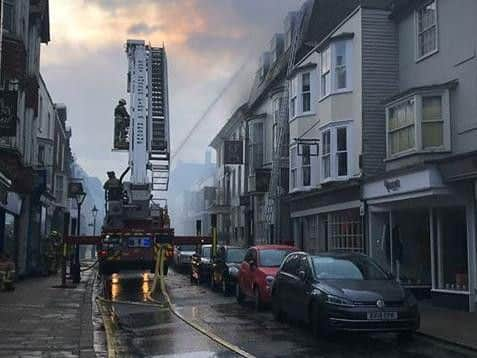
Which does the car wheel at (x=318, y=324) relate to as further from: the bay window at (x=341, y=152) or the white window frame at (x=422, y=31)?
the bay window at (x=341, y=152)

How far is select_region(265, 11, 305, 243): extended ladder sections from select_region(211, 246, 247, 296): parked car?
6243 millimetres

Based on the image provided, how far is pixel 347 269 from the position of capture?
12.9 m

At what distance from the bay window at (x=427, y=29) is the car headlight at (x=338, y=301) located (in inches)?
385

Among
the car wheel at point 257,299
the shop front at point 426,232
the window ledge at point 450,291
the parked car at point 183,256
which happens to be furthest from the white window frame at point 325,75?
the parked car at point 183,256

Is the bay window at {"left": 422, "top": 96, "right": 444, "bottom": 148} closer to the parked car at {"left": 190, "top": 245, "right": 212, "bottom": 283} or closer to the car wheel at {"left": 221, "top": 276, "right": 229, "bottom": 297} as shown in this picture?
the car wheel at {"left": 221, "top": 276, "right": 229, "bottom": 297}

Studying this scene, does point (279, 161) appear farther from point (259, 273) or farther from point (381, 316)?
point (381, 316)

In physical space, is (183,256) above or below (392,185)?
below

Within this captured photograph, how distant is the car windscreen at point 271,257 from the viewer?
17.3m

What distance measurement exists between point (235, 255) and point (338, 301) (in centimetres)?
1080

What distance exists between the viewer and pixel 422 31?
19766 millimetres

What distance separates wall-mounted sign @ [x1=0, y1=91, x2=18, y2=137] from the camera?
57.5 ft

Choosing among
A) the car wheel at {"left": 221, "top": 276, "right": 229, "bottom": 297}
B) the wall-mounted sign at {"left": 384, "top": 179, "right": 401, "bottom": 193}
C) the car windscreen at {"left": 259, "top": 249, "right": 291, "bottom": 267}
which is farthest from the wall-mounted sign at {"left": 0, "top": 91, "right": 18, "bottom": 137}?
the wall-mounted sign at {"left": 384, "top": 179, "right": 401, "bottom": 193}

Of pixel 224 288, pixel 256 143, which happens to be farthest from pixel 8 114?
pixel 256 143

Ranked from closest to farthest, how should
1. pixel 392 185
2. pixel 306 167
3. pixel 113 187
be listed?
pixel 392 185 → pixel 113 187 → pixel 306 167
